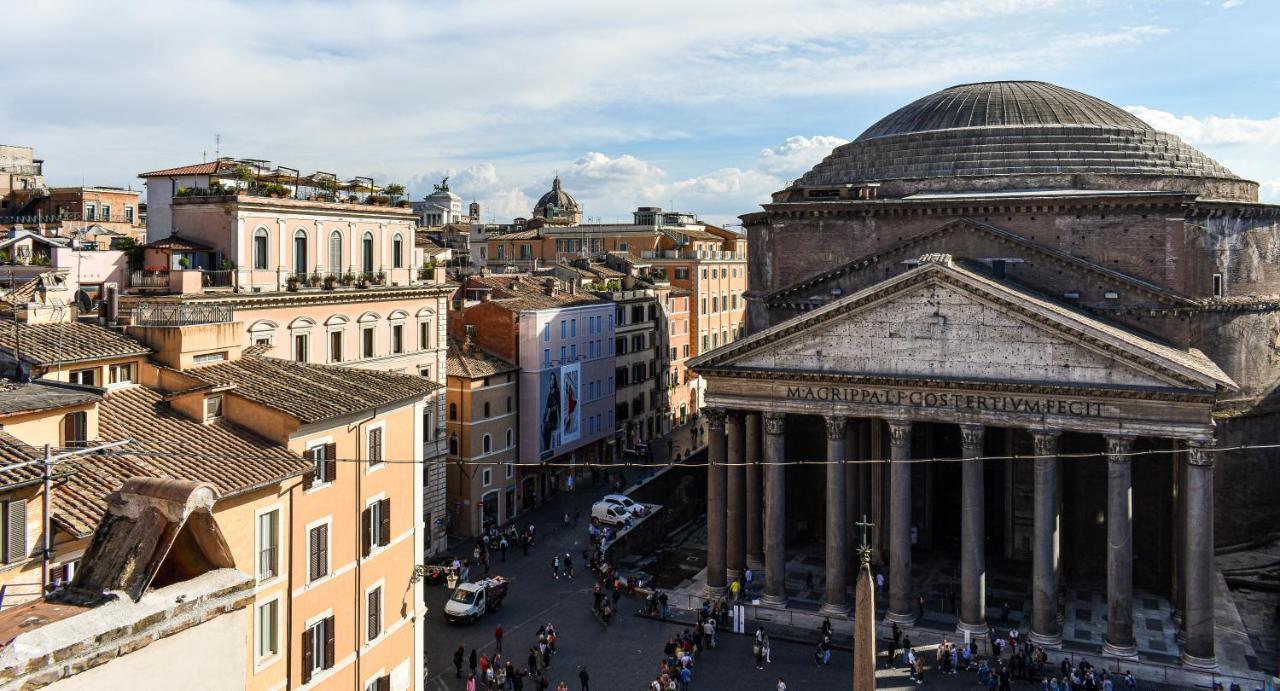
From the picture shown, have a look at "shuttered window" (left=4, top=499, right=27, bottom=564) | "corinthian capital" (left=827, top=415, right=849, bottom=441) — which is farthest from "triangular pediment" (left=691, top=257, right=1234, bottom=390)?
"shuttered window" (left=4, top=499, right=27, bottom=564)

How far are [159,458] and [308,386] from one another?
495 cm

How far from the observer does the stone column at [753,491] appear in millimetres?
35438

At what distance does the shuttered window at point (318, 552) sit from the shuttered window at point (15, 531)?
702cm

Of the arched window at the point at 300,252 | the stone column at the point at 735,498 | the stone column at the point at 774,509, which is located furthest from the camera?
the stone column at the point at 735,498

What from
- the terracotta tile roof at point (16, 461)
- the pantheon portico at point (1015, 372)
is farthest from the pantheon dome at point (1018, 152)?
the terracotta tile roof at point (16, 461)

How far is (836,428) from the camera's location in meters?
33.2

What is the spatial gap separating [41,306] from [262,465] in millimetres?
7039

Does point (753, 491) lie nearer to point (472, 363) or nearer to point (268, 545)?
point (472, 363)

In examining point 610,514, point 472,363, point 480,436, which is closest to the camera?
point 610,514

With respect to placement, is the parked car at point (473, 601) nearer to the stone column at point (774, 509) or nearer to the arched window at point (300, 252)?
the stone column at point (774, 509)

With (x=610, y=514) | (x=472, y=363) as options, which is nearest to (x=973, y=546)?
(x=610, y=514)

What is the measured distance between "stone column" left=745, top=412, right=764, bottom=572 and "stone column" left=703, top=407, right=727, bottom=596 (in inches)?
37.5

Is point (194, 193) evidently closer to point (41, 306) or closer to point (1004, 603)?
point (41, 306)

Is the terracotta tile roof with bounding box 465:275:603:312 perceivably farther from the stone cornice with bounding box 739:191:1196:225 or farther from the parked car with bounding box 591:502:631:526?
the stone cornice with bounding box 739:191:1196:225
